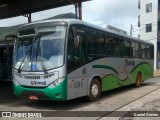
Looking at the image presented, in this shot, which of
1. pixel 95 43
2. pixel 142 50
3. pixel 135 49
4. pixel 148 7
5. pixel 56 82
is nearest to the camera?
pixel 56 82

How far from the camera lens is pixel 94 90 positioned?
41.1 feet

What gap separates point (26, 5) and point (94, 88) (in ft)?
44.6

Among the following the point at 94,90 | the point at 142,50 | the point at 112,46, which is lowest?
the point at 94,90

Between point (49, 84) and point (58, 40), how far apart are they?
4.89 ft

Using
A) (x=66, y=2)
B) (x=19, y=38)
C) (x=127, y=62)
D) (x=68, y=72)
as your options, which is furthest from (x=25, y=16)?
(x=68, y=72)

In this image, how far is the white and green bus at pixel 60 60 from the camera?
412 inches

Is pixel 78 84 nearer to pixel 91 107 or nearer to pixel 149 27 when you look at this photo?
pixel 91 107

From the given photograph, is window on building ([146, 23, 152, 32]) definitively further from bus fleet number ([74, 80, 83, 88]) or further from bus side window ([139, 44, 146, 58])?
→ bus fleet number ([74, 80, 83, 88])

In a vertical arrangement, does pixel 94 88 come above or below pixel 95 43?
below

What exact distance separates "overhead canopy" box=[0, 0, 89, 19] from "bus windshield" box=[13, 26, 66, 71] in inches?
400

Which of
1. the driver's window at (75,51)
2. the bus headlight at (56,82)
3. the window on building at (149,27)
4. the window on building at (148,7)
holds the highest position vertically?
the window on building at (148,7)

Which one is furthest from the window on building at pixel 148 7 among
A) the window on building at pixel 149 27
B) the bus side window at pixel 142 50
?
the bus side window at pixel 142 50

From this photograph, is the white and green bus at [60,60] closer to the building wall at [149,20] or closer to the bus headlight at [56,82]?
the bus headlight at [56,82]

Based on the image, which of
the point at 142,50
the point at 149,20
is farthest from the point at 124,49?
the point at 149,20
